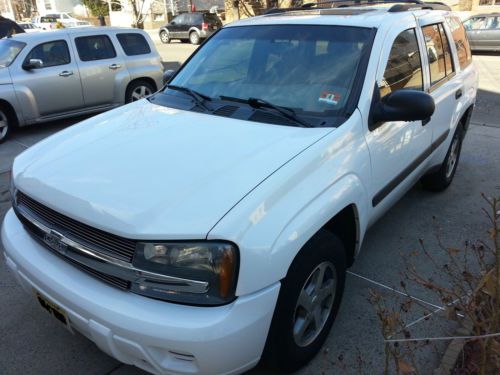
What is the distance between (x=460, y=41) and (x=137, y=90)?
5712 mm

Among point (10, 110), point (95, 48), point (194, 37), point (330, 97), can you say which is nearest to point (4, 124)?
point (10, 110)

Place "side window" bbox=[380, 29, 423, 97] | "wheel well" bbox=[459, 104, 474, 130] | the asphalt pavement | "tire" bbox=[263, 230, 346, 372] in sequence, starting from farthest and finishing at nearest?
"wheel well" bbox=[459, 104, 474, 130], "side window" bbox=[380, 29, 423, 97], the asphalt pavement, "tire" bbox=[263, 230, 346, 372]

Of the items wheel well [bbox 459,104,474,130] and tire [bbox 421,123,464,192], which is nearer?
tire [bbox 421,123,464,192]

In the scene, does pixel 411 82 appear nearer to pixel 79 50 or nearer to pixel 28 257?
pixel 28 257

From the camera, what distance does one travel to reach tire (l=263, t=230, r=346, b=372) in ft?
6.79

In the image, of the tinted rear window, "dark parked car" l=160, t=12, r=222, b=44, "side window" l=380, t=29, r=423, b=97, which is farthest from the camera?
the tinted rear window

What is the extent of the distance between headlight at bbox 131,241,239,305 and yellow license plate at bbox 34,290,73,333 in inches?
22.2

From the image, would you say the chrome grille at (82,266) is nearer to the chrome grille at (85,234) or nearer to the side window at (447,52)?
the chrome grille at (85,234)

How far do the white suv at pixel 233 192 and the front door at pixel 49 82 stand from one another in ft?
14.9

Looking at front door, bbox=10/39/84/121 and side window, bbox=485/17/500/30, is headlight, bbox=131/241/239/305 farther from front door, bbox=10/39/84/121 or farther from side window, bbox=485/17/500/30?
side window, bbox=485/17/500/30

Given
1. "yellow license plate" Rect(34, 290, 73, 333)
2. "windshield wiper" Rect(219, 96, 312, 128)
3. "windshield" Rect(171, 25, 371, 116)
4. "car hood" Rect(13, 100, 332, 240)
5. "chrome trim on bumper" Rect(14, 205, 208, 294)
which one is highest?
"windshield" Rect(171, 25, 371, 116)

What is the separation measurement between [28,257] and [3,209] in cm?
256

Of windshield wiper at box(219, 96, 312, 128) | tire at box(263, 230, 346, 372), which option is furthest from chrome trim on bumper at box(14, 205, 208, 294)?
windshield wiper at box(219, 96, 312, 128)

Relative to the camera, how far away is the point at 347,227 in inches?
105
